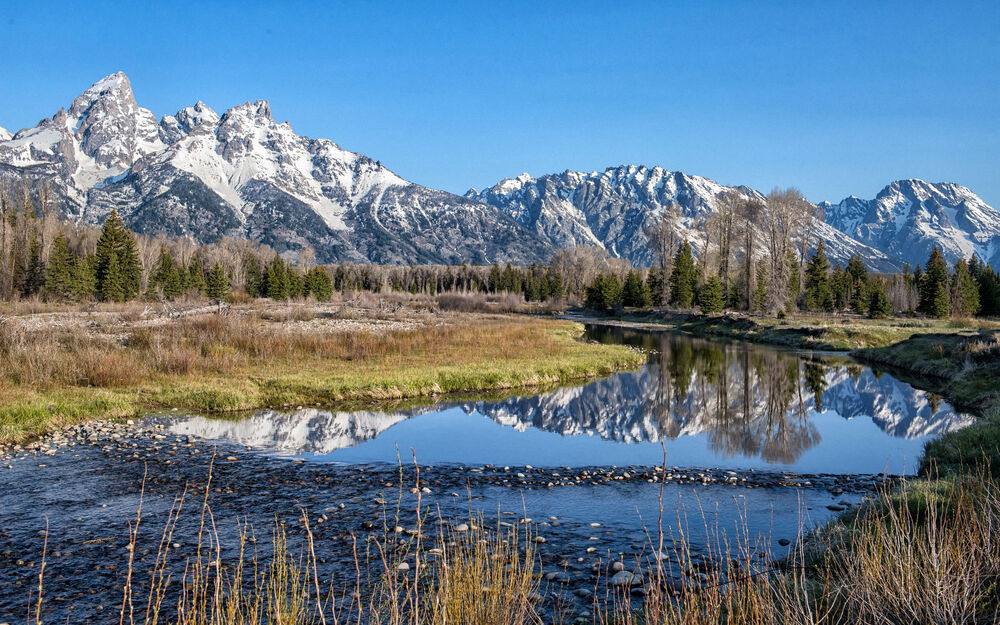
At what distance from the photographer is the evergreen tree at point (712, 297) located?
232 feet

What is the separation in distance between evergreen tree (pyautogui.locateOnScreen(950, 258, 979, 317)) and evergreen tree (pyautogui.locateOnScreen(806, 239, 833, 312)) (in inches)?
516

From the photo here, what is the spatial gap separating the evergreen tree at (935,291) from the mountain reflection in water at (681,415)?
1702 inches

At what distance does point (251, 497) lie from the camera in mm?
11164

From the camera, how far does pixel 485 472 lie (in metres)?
13.8

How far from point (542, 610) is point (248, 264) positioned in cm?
Result: 12734

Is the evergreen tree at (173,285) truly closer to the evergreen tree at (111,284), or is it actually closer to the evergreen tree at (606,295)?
the evergreen tree at (111,284)

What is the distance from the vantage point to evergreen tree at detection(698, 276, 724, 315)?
70.6 metres

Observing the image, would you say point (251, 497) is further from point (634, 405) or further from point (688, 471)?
point (634, 405)

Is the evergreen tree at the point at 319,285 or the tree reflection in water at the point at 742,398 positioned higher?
the evergreen tree at the point at 319,285

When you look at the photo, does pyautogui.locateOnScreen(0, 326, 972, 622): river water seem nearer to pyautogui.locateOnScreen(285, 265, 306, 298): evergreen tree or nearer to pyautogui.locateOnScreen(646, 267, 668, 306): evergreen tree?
pyautogui.locateOnScreen(646, 267, 668, 306): evergreen tree

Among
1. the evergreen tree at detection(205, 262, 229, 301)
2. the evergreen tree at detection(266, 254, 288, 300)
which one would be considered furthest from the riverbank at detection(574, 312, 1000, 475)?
the evergreen tree at detection(266, 254, 288, 300)

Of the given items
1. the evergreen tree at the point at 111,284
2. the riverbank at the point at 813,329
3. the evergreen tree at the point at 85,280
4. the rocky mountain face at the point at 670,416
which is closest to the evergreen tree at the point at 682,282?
the riverbank at the point at 813,329

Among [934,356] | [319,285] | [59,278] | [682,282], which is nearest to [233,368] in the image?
[934,356]

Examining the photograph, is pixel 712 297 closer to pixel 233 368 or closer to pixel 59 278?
pixel 233 368
